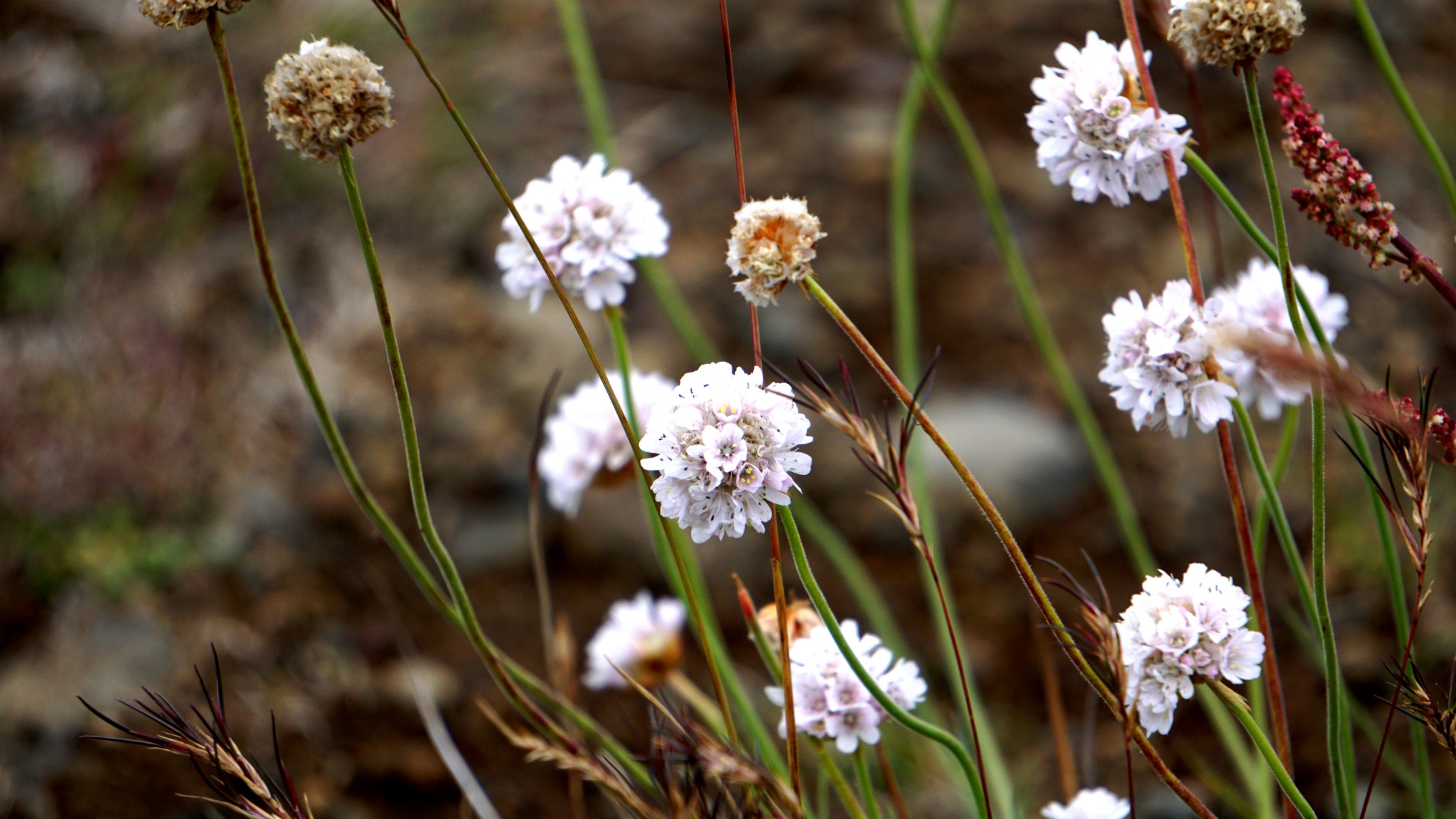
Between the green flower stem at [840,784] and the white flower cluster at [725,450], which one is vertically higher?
the white flower cluster at [725,450]

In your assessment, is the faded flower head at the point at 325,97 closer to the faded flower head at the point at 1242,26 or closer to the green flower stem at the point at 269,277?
the green flower stem at the point at 269,277

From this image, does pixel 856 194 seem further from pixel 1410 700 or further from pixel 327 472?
pixel 1410 700

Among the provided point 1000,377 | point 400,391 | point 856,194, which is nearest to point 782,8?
point 856,194

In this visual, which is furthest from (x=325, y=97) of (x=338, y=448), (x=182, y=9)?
(x=338, y=448)

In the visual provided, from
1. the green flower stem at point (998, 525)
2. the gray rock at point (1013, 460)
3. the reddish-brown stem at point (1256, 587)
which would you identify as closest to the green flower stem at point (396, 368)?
the green flower stem at point (998, 525)

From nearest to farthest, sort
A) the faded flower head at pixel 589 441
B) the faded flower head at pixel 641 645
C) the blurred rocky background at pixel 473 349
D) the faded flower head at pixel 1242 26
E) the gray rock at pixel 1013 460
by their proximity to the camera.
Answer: the faded flower head at pixel 1242 26, the faded flower head at pixel 589 441, the faded flower head at pixel 641 645, the blurred rocky background at pixel 473 349, the gray rock at pixel 1013 460

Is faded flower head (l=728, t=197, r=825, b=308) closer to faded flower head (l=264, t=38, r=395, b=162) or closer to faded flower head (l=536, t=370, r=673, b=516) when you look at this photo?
faded flower head (l=264, t=38, r=395, b=162)

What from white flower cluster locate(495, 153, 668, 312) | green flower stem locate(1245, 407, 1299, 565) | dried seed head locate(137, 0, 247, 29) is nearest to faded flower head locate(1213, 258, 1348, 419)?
green flower stem locate(1245, 407, 1299, 565)

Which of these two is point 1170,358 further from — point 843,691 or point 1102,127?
point 843,691
